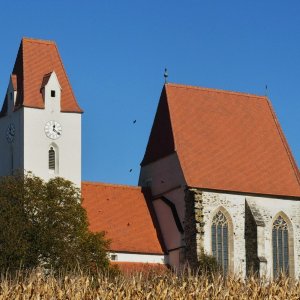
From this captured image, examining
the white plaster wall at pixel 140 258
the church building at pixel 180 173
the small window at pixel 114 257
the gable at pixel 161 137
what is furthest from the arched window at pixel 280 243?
the small window at pixel 114 257

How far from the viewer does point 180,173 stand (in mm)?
69500

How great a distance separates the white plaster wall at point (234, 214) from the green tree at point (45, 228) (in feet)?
22.0

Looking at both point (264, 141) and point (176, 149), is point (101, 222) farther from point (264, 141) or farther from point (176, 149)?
point (264, 141)

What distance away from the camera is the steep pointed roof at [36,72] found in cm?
6775

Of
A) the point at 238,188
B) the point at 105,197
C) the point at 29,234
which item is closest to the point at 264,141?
the point at 238,188

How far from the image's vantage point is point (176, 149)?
7006 cm

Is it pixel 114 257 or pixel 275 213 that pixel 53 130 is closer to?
pixel 114 257

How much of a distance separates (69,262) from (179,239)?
10231 millimetres

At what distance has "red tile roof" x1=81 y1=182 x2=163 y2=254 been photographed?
69188mm

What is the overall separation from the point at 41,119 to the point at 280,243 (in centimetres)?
1392

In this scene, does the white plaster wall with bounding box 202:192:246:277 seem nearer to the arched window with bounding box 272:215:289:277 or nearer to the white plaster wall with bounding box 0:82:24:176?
the arched window with bounding box 272:215:289:277

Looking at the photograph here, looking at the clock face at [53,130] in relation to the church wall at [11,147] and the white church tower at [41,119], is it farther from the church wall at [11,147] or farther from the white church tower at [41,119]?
the church wall at [11,147]

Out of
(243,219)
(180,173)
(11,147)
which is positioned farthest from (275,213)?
(11,147)

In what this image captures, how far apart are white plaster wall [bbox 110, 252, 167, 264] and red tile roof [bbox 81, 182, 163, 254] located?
0.21m
